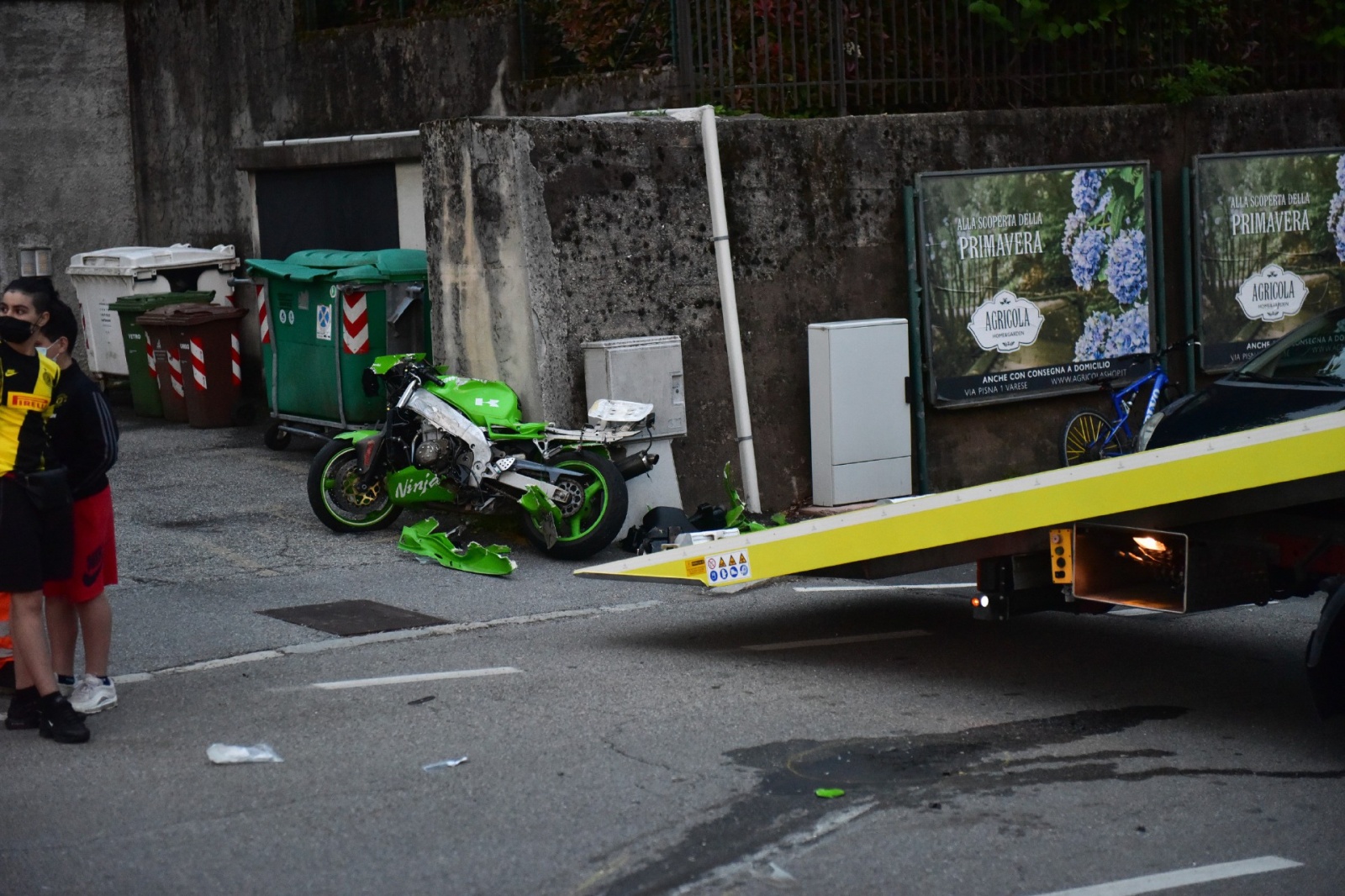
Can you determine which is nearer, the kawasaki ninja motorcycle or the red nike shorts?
the red nike shorts

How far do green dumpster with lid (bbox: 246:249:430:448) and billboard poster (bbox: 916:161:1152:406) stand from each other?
13.0 ft

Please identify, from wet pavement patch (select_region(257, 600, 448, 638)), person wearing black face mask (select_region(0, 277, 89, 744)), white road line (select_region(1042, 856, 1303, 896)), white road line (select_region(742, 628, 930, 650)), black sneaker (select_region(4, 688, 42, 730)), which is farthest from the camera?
wet pavement patch (select_region(257, 600, 448, 638))

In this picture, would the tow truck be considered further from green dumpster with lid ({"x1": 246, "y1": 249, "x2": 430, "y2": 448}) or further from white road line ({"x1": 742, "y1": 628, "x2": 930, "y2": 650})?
green dumpster with lid ({"x1": 246, "y1": 249, "x2": 430, "y2": 448})

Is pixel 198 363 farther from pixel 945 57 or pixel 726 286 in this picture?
pixel 945 57

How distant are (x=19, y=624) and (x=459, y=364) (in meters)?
5.25

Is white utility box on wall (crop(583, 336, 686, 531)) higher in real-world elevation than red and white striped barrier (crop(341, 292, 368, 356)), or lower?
lower

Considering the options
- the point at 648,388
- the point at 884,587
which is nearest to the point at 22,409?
the point at 884,587

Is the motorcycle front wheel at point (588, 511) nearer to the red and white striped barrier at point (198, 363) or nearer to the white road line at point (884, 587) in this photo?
the white road line at point (884, 587)

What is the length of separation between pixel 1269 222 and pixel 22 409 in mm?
10771

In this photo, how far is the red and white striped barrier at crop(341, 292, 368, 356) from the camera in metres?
12.3

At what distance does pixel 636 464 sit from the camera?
1006 cm

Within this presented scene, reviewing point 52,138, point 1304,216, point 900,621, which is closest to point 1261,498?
point 900,621

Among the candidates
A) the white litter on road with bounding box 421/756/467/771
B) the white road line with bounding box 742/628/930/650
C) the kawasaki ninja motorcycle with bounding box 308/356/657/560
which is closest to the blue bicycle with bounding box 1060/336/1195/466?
the kawasaki ninja motorcycle with bounding box 308/356/657/560

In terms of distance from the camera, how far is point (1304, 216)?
45.2ft
